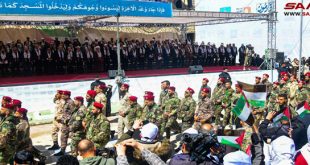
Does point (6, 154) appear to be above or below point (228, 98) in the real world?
below

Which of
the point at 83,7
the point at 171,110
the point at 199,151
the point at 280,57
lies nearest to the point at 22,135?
the point at 171,110

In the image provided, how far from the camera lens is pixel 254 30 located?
1228 inches

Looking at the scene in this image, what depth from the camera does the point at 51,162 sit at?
9.09 meters

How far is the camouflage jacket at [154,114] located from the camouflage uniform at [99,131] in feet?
5.76

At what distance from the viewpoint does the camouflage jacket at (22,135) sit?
23.9 feet

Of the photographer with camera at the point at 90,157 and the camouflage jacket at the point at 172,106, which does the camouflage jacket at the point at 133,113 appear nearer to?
the camouflage jacket at the point at 172,106

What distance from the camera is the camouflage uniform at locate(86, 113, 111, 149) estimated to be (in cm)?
737

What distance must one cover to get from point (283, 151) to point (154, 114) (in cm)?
480

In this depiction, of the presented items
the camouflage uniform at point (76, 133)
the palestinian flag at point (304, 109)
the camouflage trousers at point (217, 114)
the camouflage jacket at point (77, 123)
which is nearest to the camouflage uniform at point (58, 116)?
the camouflage jacket at point (77, 123)

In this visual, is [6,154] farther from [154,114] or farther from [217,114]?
[217,114]

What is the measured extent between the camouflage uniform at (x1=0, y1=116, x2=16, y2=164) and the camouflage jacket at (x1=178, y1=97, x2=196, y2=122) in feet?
14.0

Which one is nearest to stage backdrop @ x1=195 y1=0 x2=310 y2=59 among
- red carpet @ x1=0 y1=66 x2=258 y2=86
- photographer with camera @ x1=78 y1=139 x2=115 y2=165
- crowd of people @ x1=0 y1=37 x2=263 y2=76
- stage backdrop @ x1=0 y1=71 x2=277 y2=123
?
crowd of people @ x1=0 y1=37 x2=263 y2=76

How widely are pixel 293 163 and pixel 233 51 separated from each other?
A: 72.0 ft

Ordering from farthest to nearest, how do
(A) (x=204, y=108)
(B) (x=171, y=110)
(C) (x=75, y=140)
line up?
(B) (x=171, y=110) < (A) (x=204, y=108) < (C) (x=75, y=140)
